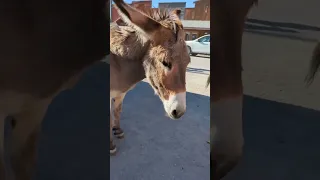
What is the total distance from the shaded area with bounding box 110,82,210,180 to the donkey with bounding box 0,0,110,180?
3.44 feet

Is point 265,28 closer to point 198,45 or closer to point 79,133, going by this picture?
point 79,133

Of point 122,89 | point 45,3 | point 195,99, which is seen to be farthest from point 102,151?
point 195,99

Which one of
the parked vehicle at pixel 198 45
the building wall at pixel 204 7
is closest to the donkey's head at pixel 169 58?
the building wall at pixel 204 7

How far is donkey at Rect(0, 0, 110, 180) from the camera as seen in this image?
746 millimetres

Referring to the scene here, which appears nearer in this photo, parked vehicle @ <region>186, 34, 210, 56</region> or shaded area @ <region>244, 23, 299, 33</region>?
shaded area @ <region>244, 23, 299, 33</region>

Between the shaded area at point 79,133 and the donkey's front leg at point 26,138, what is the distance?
2 cm

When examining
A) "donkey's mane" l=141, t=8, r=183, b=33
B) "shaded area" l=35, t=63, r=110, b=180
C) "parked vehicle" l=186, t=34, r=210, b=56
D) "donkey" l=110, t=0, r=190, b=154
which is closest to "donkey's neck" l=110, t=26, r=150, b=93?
"donkey" l=110, t=0, r=190, b=154

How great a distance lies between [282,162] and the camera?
32.0 inches

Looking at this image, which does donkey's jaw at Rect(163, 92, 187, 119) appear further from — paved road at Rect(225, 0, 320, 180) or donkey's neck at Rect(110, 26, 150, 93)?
paved road at Rect(225, 0, 320, 180)

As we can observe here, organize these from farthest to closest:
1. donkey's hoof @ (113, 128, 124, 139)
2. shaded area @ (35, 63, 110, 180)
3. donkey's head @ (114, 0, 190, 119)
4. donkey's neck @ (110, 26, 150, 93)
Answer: donkey's hoof @ (113, 128, 124, 139), donkey's neck @ (110, 26, 150, 93), donkey's head @ (114, 0, 190, 119), shaded area @ (35, 63, 110, 180)

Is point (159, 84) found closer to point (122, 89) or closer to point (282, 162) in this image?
point (122, 89)

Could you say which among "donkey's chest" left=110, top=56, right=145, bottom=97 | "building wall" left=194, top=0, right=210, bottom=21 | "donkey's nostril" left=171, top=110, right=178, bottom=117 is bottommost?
"donkey's nostril" left=171, top=110, right=178, bottom=117

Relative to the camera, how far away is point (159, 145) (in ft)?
7.30

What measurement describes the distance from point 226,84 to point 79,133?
45 cm
